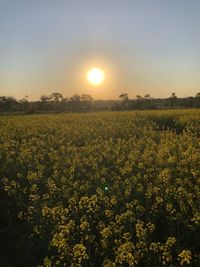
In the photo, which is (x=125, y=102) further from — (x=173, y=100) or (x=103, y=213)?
(x=103, y=213)

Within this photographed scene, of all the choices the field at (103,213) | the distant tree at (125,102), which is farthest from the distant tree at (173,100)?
the field at (103,213)

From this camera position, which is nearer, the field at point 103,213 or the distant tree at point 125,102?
the field at point 103,213

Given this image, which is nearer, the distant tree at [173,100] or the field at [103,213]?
the field at [103,213]

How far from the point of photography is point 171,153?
14320 mm

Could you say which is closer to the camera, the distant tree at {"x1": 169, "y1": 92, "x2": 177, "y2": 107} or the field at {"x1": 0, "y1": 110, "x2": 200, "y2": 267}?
the field at {"x1": 0, "y1": 110, "x2": 200, "y2": 267}

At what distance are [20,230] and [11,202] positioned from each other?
1750 millimetres

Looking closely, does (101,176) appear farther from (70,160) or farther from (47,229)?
(47,229)

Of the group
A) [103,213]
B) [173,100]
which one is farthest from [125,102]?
[103,213]

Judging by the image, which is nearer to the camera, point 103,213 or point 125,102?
point 103,213

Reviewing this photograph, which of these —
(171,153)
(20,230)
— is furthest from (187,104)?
(20,230)

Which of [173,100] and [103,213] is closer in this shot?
[103,213]

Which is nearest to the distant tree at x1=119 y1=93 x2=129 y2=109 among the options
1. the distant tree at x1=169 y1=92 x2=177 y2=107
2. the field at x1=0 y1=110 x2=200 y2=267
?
the distant tree at x1=169 y1=92 x2=177 y2=107

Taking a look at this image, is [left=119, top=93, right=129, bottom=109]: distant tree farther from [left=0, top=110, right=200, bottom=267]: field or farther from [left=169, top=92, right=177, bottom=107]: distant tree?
[left=0, top=110, right=200, bottom=267]: field

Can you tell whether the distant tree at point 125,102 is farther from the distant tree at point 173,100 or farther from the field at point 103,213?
the field at point 103,213
